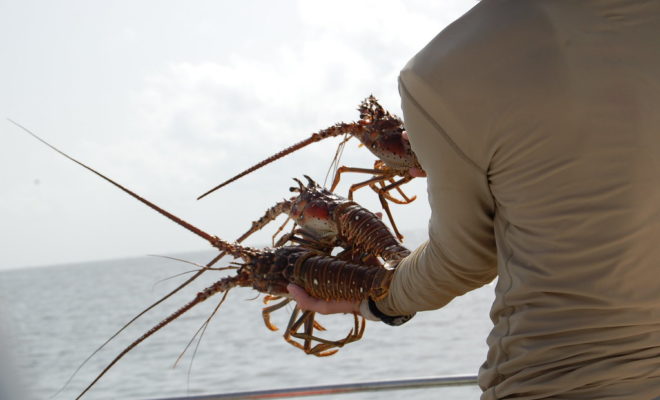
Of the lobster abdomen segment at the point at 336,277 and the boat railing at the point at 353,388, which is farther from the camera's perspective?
the boat railing at the point at 353,388

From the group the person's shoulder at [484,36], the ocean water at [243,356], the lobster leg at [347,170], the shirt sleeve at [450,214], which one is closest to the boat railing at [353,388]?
the lobster leg at [347,170]

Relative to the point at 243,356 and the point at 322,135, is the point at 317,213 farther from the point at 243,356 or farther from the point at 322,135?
the point at 243,356

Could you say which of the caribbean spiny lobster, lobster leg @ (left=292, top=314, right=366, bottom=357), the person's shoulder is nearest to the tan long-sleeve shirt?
the person's shoulder

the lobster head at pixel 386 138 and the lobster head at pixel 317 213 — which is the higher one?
the lobster head at pixel 386 138

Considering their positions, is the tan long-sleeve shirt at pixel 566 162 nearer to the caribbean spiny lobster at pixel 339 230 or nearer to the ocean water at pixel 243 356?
the caribbean spiny lobster at pixel 339 230

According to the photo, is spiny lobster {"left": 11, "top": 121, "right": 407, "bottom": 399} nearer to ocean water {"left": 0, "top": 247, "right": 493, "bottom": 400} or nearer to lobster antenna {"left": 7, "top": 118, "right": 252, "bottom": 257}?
lobster antenna {"left": 7, "top": 118, "right": 252, "bottom": 257}

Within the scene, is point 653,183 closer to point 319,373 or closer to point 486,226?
point 486,226

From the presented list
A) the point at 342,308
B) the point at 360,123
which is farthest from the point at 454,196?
the point at 360,123
